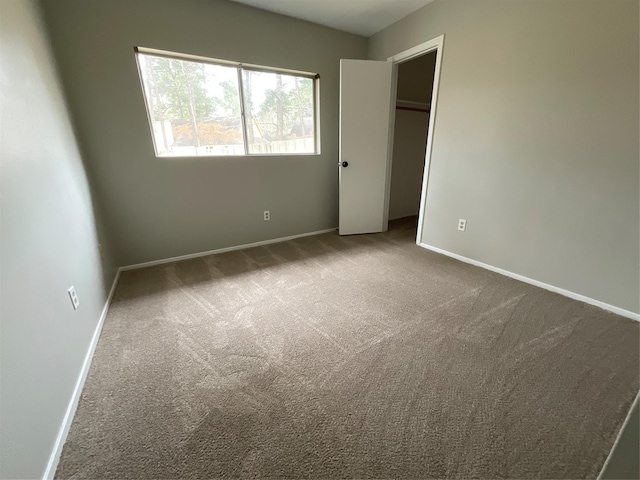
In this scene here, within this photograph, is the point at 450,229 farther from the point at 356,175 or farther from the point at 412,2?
the point at 412,2

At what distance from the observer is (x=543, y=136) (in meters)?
1.95

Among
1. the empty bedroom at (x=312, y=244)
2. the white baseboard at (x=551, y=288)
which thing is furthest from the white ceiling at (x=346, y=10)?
the white baseboard at (x=551, y=288)

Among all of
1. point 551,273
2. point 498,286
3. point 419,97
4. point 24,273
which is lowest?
point 498,286

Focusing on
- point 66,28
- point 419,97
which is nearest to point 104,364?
point 66,28

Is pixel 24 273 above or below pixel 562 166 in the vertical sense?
below

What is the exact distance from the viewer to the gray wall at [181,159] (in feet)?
6.57

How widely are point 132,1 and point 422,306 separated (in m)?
3.29

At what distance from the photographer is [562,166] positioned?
1886 millimetres

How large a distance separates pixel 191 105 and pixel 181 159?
20.3 inches

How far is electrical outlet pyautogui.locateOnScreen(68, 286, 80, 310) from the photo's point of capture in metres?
1.34

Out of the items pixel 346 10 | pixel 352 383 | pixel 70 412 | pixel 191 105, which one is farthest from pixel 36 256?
pixel 346 10

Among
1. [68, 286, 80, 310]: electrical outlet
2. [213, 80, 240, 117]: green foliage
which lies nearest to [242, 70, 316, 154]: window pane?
[213, 80, 240, 117]: green foliage

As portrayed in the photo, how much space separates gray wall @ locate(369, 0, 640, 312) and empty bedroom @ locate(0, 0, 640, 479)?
0.01m

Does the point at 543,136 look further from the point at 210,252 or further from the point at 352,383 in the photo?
the point at 210,252
